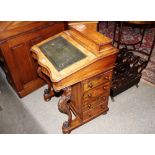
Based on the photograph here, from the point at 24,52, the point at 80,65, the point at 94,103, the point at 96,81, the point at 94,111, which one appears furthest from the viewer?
the point at 24,52

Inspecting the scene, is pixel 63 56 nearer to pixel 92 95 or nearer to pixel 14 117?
pixel 92 95

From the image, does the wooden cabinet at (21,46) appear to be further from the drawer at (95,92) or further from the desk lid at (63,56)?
the drawer at (95,92)

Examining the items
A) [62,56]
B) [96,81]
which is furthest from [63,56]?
[96,81]

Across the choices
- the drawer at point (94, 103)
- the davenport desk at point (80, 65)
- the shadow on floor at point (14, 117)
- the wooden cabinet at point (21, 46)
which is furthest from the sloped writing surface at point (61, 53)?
the shadow on floor at point (14, 117)

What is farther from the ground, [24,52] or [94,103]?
[24,52]

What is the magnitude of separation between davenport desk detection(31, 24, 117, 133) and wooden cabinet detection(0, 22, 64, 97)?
1.46ft

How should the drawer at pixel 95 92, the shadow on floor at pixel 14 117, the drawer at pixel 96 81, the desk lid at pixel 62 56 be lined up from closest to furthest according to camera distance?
the desk lid at pixel 62 56, the drawer at pixel 96 81, the drawer at pixel 95 92, the shadow on floor at pixel 14 117

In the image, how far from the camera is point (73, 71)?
1.81 meters

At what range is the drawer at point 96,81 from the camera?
2090mm

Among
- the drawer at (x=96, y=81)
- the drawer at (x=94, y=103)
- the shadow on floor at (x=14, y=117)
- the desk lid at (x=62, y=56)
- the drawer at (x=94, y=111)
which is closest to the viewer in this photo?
the desk lid at (x=62, y=56)

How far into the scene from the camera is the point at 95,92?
2.28m

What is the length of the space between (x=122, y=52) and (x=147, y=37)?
1717 millimetres

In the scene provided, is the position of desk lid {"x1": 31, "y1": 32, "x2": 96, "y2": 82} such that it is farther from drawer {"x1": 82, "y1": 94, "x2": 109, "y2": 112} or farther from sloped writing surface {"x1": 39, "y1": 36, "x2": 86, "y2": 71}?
drawer {"x1": 82, "y1": 94, "x2": 109, "y2": 112}

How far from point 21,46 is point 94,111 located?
4.54ft
